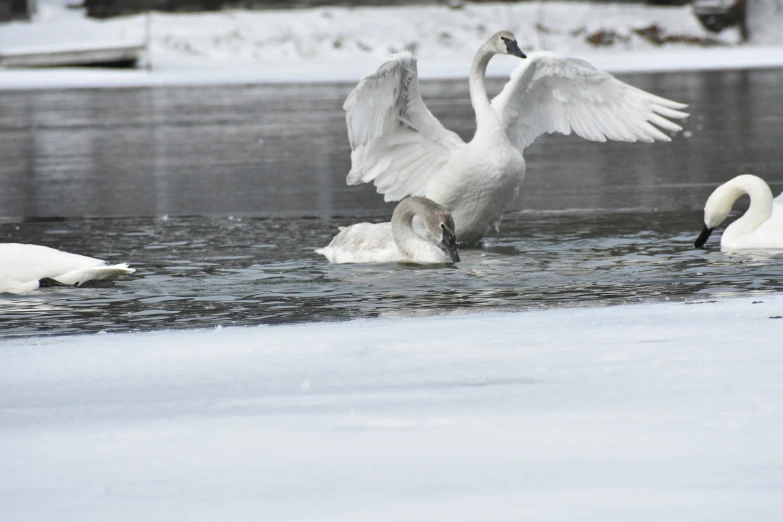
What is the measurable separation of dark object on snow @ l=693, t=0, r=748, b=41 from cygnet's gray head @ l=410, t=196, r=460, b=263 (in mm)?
37052

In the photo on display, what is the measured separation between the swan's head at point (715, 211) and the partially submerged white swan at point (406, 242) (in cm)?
136

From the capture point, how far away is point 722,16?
42.3 metres

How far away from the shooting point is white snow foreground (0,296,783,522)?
2859mm

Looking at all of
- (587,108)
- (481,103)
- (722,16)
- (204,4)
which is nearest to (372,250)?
(481,103)

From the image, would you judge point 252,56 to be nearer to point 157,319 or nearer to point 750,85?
point 750,85

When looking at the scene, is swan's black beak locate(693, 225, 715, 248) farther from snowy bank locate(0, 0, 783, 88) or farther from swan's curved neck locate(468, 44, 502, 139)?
snowy bank locate(0, 0, 783, 88)

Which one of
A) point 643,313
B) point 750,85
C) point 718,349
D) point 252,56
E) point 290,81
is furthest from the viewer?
point 252,56

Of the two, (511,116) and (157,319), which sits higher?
(511,116)

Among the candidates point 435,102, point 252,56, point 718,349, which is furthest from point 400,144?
point 252,56

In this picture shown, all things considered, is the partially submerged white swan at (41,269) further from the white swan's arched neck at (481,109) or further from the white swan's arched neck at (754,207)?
the white swan's arched neck at (754,207)

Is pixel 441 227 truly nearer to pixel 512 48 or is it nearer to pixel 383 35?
pixel 512 48

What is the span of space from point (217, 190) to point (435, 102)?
31.3ft

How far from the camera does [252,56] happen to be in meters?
37.1

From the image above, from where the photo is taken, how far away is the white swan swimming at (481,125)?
293 inches
